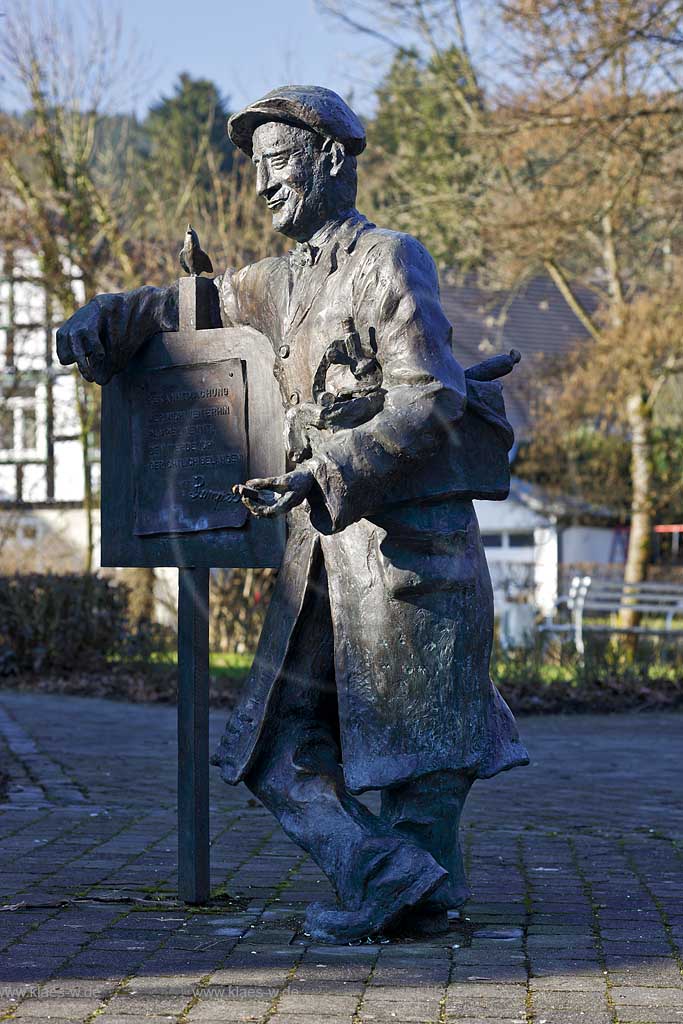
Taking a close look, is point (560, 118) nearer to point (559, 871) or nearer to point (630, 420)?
point (630, 420)

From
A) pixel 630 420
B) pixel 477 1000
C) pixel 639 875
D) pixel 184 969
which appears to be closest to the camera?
pixel 477 1000

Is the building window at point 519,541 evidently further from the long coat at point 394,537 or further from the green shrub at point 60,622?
the long coat at point 394,537

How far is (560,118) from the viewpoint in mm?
14047

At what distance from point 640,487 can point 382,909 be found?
16.3 m

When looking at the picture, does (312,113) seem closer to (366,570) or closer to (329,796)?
(366,570)

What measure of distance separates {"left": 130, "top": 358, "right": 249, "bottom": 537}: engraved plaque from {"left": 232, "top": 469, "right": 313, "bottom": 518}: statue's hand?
0.69 meters

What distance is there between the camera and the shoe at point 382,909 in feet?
13.2

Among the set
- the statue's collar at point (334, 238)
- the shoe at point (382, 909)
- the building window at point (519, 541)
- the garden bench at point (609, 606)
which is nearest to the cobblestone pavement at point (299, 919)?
the shoe at point (382, 909)

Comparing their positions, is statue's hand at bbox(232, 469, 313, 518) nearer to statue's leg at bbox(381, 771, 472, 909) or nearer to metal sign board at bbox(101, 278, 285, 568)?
metal sign board at bbox(101, 278, 285, 568)

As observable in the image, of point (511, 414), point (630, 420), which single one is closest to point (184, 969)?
point (630, 420)

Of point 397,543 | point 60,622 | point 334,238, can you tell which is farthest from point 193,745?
point 60,622

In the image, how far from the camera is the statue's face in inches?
171

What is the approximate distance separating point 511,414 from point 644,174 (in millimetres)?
12890

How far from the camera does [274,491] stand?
3832mm
